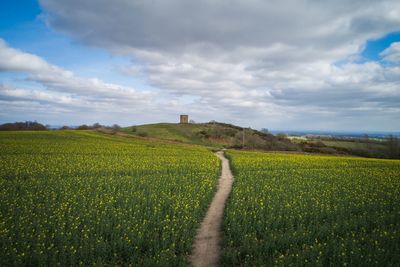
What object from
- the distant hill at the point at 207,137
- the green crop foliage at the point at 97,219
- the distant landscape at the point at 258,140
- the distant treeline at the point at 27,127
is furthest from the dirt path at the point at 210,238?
the distant treeline at the point at 27,127

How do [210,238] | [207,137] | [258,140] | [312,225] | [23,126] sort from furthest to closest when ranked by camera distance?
[23,126] < [207,137] < [258,140] < [312,225] < [210,238]

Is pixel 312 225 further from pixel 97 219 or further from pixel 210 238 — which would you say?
pixel 97 219

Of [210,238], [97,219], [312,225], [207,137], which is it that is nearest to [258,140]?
[207,137]

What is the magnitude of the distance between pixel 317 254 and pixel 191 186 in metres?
9.20

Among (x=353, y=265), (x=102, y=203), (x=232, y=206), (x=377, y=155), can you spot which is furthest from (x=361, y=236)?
(x=377, y=155)

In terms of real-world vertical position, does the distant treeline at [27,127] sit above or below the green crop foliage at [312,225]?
above

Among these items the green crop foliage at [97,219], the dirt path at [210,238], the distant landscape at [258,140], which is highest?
the distant landscape at [258,140]

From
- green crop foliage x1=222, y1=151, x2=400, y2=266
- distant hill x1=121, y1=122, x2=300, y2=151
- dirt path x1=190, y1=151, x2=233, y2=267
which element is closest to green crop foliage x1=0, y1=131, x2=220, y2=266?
dirt path x1=190, y1=151, x2=233, y2=267

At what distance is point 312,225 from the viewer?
10039 mm

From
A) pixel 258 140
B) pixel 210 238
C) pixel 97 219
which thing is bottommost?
pixel 210 238

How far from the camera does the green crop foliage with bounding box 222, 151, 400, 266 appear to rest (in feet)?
25.1

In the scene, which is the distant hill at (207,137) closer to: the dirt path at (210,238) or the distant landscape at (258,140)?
the distant landscape at (258,140)

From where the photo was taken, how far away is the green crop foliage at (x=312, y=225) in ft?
25.1

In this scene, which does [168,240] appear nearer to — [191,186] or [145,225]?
[145,225]
